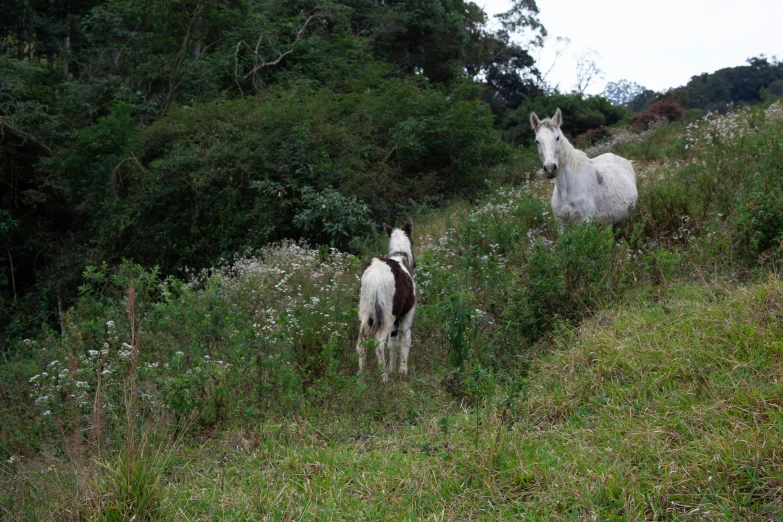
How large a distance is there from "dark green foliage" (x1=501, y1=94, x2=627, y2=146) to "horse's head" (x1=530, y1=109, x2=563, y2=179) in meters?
19.0

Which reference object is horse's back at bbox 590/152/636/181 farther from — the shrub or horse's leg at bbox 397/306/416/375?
the shrub

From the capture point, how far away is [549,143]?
8797 mm

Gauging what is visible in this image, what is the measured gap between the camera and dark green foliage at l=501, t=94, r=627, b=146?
28.4 m

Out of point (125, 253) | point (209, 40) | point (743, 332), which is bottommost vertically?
point (125, 253)

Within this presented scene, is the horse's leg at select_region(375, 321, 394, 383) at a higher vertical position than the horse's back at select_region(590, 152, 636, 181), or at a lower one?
lower

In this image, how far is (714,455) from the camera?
361 centimetres

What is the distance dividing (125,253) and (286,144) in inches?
170

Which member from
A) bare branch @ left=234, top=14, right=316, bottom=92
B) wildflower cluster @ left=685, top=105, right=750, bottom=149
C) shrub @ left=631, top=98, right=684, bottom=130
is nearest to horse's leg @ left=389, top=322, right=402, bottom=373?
wildflower cluster @ left=685, top=105, right=750, bottom=149

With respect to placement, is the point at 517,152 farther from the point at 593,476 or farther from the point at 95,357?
the point at 593,476

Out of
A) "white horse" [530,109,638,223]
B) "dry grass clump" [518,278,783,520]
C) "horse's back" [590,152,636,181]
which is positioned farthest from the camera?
"horse's back" [590,152,636,181]

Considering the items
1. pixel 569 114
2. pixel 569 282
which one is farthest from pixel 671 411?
pixel 569 114

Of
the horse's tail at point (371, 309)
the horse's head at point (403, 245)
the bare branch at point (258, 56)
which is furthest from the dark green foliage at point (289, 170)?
the horse's tail at point (371, 309)

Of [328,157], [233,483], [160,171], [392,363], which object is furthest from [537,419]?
[160,171]

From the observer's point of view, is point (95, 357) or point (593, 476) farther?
point (95, 357)
